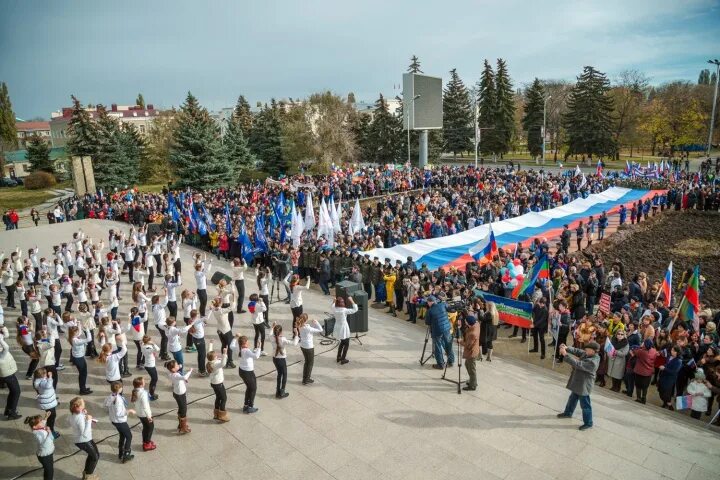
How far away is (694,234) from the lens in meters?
24.1

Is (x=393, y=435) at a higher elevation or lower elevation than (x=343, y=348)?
lower

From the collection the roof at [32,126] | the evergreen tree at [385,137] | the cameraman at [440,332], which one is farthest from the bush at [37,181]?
the roof at [32,126]

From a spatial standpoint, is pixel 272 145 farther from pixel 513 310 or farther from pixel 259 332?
pixel 513 310

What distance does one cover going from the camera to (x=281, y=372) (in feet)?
28.8

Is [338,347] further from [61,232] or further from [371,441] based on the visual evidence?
[61,232]

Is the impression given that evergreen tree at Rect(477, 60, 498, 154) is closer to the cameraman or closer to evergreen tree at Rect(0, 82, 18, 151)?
the cameraman

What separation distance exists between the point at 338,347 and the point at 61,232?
21.0m

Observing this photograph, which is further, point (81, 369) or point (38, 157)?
point (38, 157)

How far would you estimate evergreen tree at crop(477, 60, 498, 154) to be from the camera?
195 ft

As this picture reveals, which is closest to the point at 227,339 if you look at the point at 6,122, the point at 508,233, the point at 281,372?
the point at 281,372

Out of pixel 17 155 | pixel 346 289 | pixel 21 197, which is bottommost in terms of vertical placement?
pixel 21 197

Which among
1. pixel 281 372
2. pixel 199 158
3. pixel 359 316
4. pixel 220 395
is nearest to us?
pixel 220 395

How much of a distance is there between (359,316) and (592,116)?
161 ft

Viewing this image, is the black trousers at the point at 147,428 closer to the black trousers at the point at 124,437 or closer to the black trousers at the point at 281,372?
the black trousers at the point at 124,437
